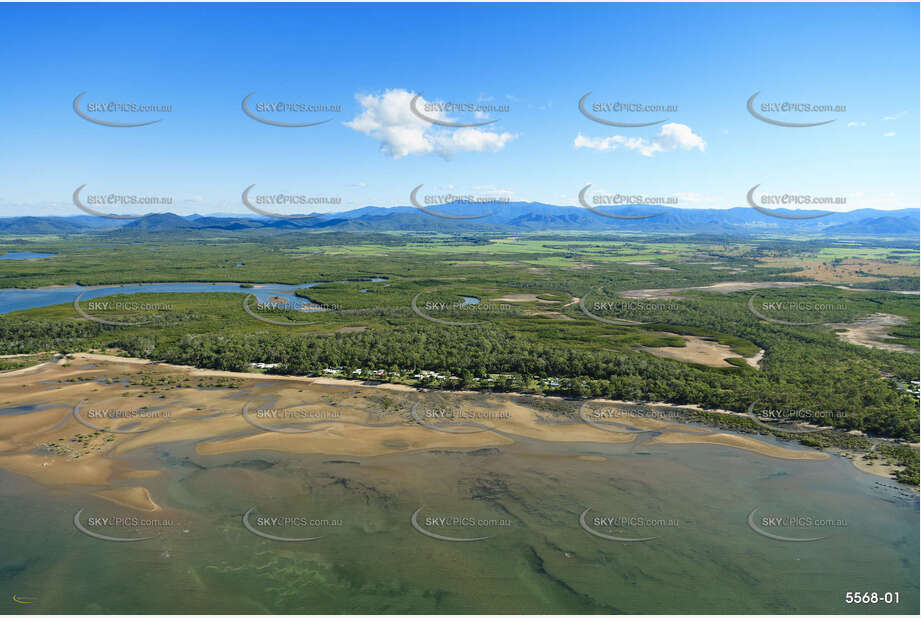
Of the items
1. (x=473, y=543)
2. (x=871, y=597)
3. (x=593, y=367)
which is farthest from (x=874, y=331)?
(x=473, y=543)

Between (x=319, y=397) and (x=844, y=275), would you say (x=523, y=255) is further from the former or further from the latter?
(x=319, y=397)

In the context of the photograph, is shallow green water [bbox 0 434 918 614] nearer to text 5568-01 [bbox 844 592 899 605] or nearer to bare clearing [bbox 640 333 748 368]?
text 5568-01 [bbox 844 592 899 605]

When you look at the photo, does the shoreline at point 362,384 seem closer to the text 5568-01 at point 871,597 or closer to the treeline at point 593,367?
the treeline at point 593,367

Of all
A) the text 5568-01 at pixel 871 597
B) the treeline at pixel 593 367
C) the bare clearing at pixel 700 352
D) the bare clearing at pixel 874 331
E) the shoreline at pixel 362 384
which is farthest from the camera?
the bare clearing at pixel 874 331

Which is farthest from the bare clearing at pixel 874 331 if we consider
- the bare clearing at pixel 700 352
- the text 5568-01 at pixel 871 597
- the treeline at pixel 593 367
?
the text 5568-01 at pixel 871 597

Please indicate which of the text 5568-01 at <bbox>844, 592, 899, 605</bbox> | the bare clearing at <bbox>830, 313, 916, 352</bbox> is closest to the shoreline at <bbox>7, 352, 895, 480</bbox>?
the text 5568-01 at <bbox>844, 592, 899, 605</bbox>

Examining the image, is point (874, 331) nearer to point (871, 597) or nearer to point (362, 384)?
point (871, 597)
